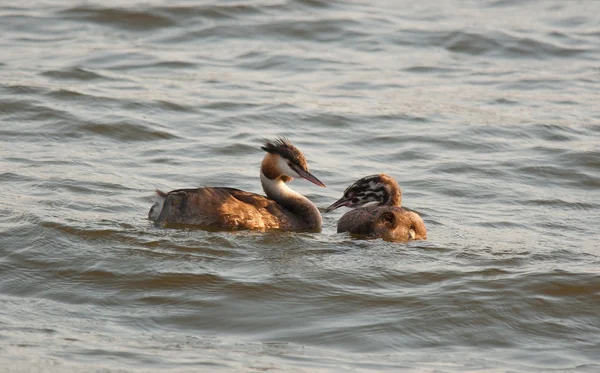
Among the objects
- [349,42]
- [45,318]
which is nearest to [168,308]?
[45,318]

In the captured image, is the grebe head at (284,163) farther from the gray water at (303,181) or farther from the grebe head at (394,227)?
the grebe head at (394,227)

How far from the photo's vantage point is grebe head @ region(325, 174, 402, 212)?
11.0 m

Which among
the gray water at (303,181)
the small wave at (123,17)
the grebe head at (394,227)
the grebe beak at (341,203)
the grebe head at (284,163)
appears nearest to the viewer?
the gray water at (303,181)

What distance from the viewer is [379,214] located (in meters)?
10.3

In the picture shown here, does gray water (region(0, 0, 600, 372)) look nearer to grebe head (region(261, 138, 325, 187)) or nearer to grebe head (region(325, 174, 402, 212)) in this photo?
grebe head (region(325, 174, 402, 212))

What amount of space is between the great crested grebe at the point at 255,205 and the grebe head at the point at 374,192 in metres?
0.42

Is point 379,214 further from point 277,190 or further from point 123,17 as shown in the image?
point 123,17

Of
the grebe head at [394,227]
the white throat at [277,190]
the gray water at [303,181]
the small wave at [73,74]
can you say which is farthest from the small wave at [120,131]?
the grebe head at [394,227]

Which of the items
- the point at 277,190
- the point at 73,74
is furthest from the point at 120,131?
the point at 277,190

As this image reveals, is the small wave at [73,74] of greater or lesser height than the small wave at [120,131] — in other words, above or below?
above

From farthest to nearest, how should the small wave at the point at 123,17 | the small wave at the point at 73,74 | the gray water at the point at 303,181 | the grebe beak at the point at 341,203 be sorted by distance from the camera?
the small wave at the point at 123,17 → the small wave at the point at 73,74 → the grebe beak at the point at 341,203 → the gray water at the point at 303,181

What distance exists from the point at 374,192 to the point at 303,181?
1.96 m

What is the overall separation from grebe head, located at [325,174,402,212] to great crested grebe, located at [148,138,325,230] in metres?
0.42

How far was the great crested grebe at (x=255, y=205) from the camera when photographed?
1026 cm
